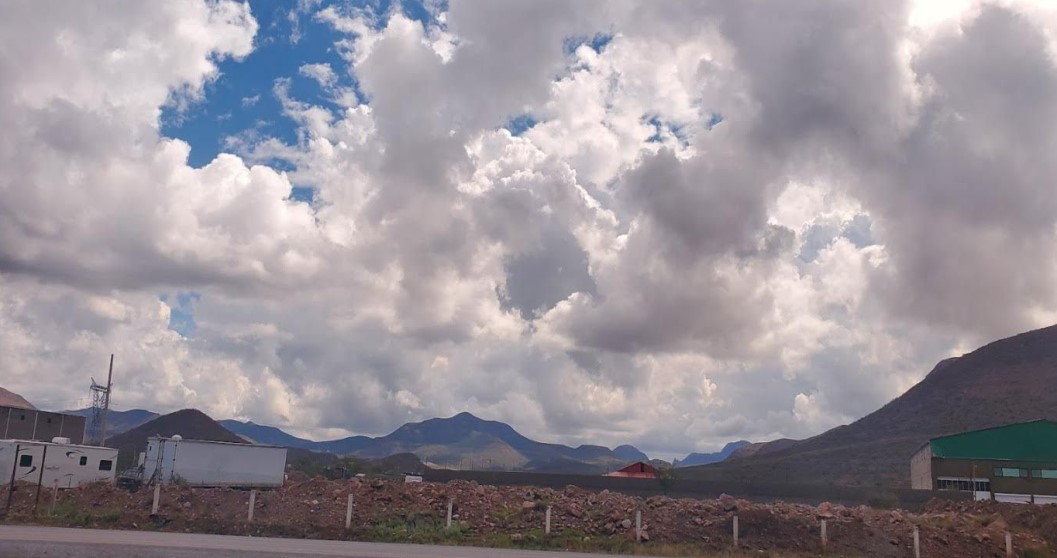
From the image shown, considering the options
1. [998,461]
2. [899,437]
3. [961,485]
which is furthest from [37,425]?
[899,437]

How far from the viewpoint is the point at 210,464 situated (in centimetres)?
6450

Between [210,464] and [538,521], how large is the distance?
33.2m

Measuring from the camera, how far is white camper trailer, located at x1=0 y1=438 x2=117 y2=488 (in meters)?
59.1

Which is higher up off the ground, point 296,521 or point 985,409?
point 985,409

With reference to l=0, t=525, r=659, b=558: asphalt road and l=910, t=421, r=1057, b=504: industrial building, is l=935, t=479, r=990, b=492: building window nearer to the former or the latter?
l=910, t=421, r=1057, b=504: industrial building

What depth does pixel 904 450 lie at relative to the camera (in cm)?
16075

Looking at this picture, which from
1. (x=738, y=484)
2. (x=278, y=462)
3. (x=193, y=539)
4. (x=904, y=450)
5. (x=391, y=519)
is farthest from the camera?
(x=904, y=450)

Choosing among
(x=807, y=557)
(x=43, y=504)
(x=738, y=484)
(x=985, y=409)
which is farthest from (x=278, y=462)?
(x=985, y=409)

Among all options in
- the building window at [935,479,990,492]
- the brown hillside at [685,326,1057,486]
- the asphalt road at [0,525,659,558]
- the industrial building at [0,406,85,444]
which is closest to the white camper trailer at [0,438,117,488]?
the asphalt road at [0,525,659,558]

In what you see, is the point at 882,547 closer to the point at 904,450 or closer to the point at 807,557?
the point at 807,557

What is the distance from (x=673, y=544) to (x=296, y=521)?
16261 mm

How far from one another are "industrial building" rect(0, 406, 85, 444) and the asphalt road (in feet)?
279

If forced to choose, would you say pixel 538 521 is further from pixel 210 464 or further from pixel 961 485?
pixel 961 485

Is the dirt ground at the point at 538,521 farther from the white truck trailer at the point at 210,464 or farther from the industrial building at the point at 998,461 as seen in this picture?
the industrial building at the point at 998,461
